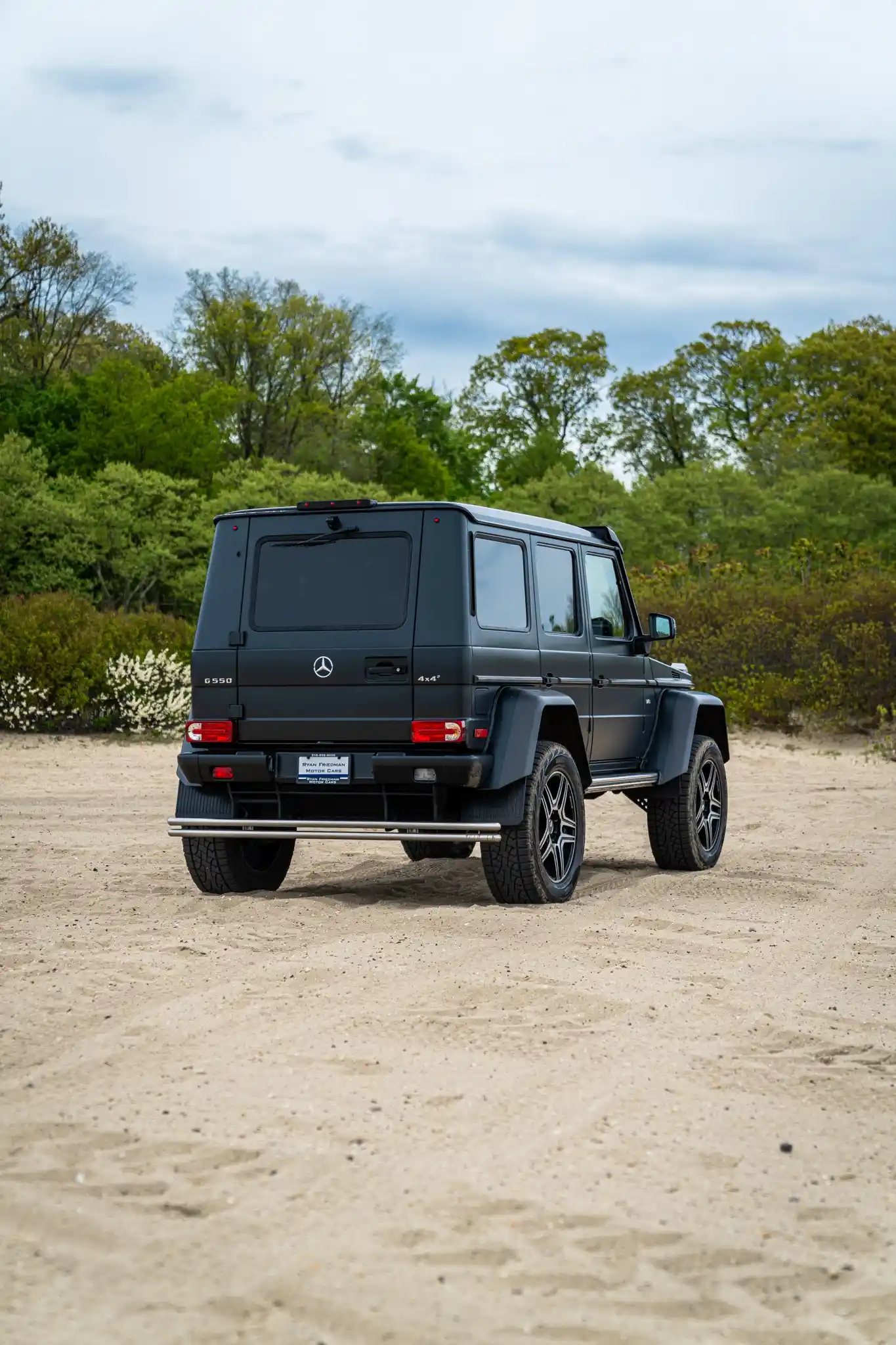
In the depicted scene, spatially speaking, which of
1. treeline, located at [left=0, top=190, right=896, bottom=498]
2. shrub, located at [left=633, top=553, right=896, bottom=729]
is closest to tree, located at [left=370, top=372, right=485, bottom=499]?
treeline, located at [left=0, top=190, right=896, bottom=498]

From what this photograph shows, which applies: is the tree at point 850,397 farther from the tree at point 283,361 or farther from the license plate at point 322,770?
the license plate at point 322,770

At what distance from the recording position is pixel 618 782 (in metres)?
9.88

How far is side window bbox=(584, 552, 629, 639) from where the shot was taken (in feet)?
33.7

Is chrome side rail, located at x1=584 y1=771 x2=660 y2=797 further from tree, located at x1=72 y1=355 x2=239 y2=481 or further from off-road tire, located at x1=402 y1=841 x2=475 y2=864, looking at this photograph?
tree, located at x1=72 y1=355 x2=239 y2=481

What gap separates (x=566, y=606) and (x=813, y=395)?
4753cm

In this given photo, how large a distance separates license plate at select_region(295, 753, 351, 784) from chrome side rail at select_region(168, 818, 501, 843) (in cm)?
22

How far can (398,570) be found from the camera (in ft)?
28.3

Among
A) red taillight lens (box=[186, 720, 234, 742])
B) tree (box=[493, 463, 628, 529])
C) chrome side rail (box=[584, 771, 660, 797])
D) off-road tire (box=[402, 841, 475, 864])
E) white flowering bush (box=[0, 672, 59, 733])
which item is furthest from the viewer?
tree (box=[493, 463, 628, 529])

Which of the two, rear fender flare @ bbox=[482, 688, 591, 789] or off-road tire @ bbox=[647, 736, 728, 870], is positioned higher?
rear fender flare @ bbox=[482, 688, 591, 789]

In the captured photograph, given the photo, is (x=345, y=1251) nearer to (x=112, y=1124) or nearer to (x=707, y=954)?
(x=112, y=1124)

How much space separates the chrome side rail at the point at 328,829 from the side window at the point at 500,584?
3.50ft

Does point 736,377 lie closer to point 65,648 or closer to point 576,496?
point 576,496

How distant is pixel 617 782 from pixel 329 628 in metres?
2.14

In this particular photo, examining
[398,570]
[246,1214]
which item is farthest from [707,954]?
[246,1214]
